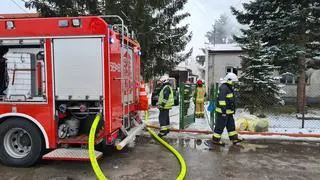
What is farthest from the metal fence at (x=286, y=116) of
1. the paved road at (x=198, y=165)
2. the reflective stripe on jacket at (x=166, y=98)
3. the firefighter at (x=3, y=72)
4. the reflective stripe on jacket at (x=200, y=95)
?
the firefighter at (x=3, y=72)

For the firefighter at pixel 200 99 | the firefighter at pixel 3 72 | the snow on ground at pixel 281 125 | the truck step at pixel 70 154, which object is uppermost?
the firefighter at pixel 3 72

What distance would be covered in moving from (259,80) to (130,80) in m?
8.15

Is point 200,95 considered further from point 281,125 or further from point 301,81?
point 301,81

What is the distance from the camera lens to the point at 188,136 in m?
9.63

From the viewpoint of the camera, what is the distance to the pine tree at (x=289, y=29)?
14.9m

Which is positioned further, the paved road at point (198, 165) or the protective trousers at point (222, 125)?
the protective trousers at point (222, 125)

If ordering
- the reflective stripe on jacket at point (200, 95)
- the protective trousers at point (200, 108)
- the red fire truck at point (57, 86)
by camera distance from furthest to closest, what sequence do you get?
the protective trousers at point (200, 108) → the reflective stripe on jacket at point (200, 95) → the red fire truck at point (57, 86)

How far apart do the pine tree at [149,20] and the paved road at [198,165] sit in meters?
8.14

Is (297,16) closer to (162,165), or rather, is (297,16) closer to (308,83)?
(308,83)

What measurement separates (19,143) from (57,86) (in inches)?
55.5

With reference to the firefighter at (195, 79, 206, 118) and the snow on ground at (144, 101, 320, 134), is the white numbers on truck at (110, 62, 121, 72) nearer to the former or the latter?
the snow on ground at (144, 101, 320, 134)

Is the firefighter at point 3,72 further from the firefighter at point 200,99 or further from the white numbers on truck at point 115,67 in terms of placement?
the firefighter at point 200,99

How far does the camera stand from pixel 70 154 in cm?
596

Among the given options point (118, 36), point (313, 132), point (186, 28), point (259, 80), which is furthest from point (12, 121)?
point (186, 28)
